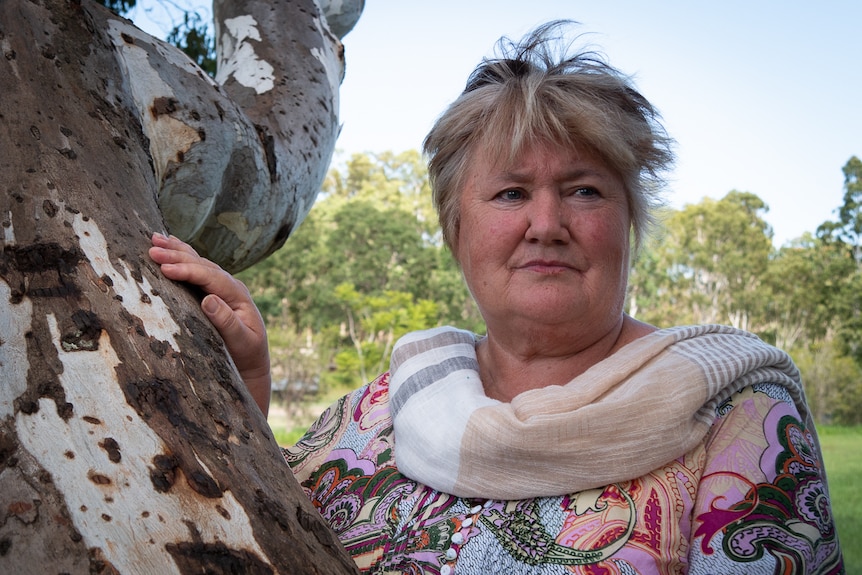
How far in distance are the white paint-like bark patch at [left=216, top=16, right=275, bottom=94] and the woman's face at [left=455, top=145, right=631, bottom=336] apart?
980 millimetres

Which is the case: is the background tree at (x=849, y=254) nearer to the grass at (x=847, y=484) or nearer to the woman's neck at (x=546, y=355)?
the grass at (x=847, y=484)

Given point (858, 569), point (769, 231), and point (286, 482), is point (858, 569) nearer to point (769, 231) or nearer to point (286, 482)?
point (286, 482)

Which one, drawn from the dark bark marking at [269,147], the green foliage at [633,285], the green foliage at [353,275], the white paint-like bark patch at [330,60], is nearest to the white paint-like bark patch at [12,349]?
the dark bark marking at [269,147]

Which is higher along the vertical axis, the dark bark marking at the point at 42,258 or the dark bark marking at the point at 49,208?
the dark bark marking at the point at 49,208

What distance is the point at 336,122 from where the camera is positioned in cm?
274

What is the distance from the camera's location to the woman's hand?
50.4 inches

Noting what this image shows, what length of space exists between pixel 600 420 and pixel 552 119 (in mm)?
608

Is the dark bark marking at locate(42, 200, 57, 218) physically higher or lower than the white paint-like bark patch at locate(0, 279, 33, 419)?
higher

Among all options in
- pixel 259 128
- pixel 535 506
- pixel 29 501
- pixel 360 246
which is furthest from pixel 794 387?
pixel 360 246

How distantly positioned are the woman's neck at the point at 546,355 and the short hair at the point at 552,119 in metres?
0.25

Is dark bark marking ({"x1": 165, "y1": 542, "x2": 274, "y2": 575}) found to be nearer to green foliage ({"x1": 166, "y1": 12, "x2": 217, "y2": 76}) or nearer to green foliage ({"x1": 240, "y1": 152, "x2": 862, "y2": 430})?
green foliage ({"x1": 166, "y1": 12, "x2": 217, "y2": 76})

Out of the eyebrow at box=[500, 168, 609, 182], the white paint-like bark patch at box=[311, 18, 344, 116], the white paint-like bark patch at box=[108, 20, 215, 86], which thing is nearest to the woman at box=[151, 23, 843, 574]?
the eyebrow at box=[500, 168, 609, 182]

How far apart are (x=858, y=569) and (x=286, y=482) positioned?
7.38 meters

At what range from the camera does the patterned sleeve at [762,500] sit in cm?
132
